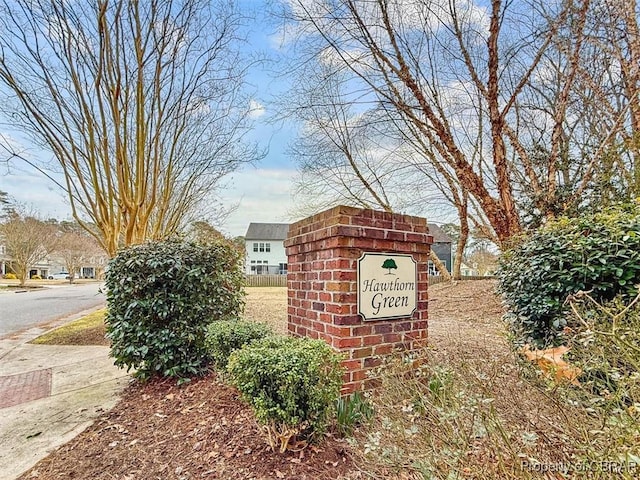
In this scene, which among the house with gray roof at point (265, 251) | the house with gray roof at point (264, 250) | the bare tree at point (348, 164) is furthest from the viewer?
the house with gray roof at point (264, 250)

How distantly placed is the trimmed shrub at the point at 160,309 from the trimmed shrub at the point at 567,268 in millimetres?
3364

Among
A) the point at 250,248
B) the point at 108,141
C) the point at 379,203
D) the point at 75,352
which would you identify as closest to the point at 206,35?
the point at 108,141

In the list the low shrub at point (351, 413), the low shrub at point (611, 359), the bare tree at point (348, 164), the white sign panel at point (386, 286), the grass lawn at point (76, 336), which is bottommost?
the grass lawn at point (76, 336)

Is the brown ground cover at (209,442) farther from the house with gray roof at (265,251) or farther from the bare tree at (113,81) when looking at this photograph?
the house with gray roof at (265,251)

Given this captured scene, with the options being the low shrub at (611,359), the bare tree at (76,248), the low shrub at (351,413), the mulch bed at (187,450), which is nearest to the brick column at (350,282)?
the low shrub at (351,413)

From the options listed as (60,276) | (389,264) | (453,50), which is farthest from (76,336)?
(60,276)

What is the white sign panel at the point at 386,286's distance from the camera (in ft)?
9.81

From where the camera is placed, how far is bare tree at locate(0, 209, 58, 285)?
24.7 m

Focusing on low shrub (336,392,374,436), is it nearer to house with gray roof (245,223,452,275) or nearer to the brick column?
the brick column

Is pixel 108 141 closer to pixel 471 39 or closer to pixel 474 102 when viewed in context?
pixel 471 39

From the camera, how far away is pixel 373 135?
35.8ft

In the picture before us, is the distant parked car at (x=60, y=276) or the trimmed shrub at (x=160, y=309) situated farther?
the distant parked car at (x=60, y=276)

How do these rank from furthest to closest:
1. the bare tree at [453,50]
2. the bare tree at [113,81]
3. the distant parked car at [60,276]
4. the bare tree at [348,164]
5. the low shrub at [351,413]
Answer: the distant parked car at [60,276] < the bare tree at [348,164] < the bare tree at [453,50] < the bare tree at [113,81] < the low shrub at [351,413]

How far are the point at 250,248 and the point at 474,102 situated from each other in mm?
30966
